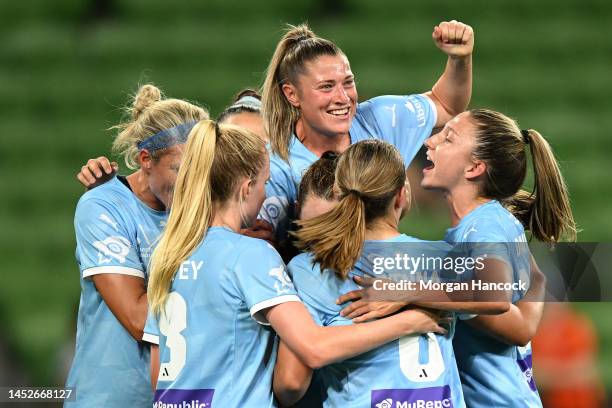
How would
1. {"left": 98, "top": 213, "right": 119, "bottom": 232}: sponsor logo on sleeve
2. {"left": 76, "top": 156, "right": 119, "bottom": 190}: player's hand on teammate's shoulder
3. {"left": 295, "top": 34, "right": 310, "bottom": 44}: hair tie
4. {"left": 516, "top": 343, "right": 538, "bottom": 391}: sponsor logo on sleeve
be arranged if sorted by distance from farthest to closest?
{"left": 295, "top": 34, "right": 310, "bottom": 44}: hair tie < {"left": 76, "top": 156, "right": 119, "bottom": 190}: player's hand on teammate's shoulder < {"left": 98, "top": 213, "right": 119, "bottom": 232}: sponsor logo on sleeve < {"left": 516, "top": 343, "right": 538, "bottom": 391}: sponsor logo on sleeve

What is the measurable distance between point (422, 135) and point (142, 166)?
0.91 meters

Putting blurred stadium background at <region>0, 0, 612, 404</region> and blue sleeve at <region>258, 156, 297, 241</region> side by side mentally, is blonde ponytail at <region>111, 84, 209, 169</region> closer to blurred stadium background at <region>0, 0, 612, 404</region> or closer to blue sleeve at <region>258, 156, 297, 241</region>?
blue sleeve at <region>258, 156, 297, 241</region>

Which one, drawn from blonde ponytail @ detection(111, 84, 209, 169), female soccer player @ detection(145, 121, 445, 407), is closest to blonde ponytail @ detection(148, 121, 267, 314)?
female soccer player @ detection(145, 121, 445, 407)

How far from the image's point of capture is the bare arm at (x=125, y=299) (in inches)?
96.0

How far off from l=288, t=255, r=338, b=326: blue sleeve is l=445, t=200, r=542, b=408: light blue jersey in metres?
0.39

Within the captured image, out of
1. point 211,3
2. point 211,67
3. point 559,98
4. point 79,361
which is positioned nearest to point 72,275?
point 211,67

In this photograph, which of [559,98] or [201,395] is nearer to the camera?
[201,395]

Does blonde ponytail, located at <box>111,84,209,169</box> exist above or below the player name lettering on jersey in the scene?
above

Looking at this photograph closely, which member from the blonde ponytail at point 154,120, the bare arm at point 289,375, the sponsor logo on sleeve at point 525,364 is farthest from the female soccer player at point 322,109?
the sponsor logo on sleeve at point 525,364

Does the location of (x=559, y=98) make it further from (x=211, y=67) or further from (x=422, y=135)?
(x=422, y=135)

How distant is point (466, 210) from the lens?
7.84 ft

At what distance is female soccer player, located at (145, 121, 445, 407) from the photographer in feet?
6.63

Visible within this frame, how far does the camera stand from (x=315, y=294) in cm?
212

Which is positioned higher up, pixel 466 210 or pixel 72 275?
pixel 466 210
